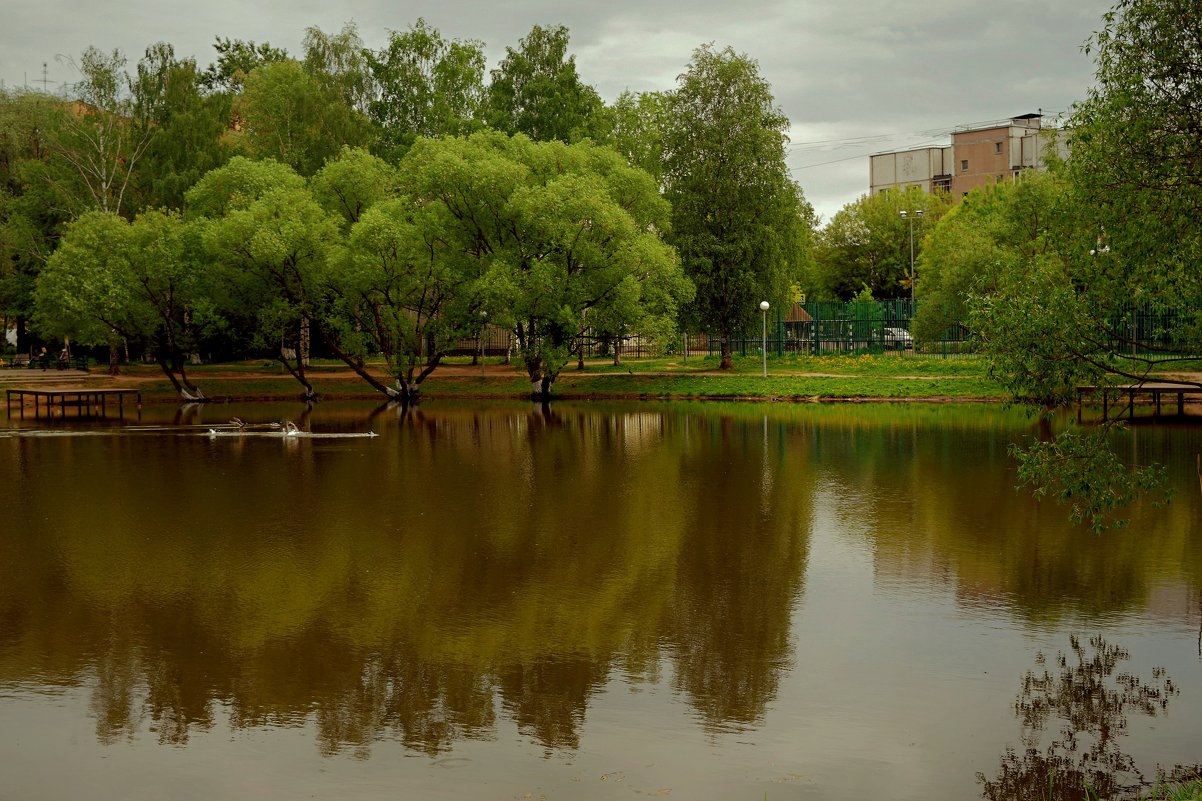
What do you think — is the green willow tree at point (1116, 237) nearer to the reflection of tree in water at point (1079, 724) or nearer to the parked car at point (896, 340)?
the reflection of tree in water at point (1079, 724)

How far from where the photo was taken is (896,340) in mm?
60375

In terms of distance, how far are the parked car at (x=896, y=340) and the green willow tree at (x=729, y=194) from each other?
880 cm

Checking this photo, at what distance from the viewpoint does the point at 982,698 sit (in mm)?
9234

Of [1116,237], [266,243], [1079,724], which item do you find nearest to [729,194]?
[266,243]

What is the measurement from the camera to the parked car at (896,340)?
60.3m

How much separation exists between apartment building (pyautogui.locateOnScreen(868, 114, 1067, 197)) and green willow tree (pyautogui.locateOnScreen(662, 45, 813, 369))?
194 ft

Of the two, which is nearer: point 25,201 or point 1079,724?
point 1079,724

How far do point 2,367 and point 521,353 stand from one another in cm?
3017

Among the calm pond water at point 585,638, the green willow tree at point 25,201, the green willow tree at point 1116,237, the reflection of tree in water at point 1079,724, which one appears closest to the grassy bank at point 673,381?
the green willow tree at point 25,201

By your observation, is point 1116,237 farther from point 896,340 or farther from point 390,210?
point 896,340

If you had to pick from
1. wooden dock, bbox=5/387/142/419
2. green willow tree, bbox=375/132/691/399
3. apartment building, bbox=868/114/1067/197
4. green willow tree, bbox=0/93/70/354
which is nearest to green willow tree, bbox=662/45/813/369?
green willow tree, bbox=375/132/691/399

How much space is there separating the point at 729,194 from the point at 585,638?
44.4 m

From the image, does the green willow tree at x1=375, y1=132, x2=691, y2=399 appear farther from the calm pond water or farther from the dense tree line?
the calm pond water

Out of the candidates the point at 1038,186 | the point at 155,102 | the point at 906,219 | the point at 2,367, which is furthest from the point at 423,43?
the point at 906,219
